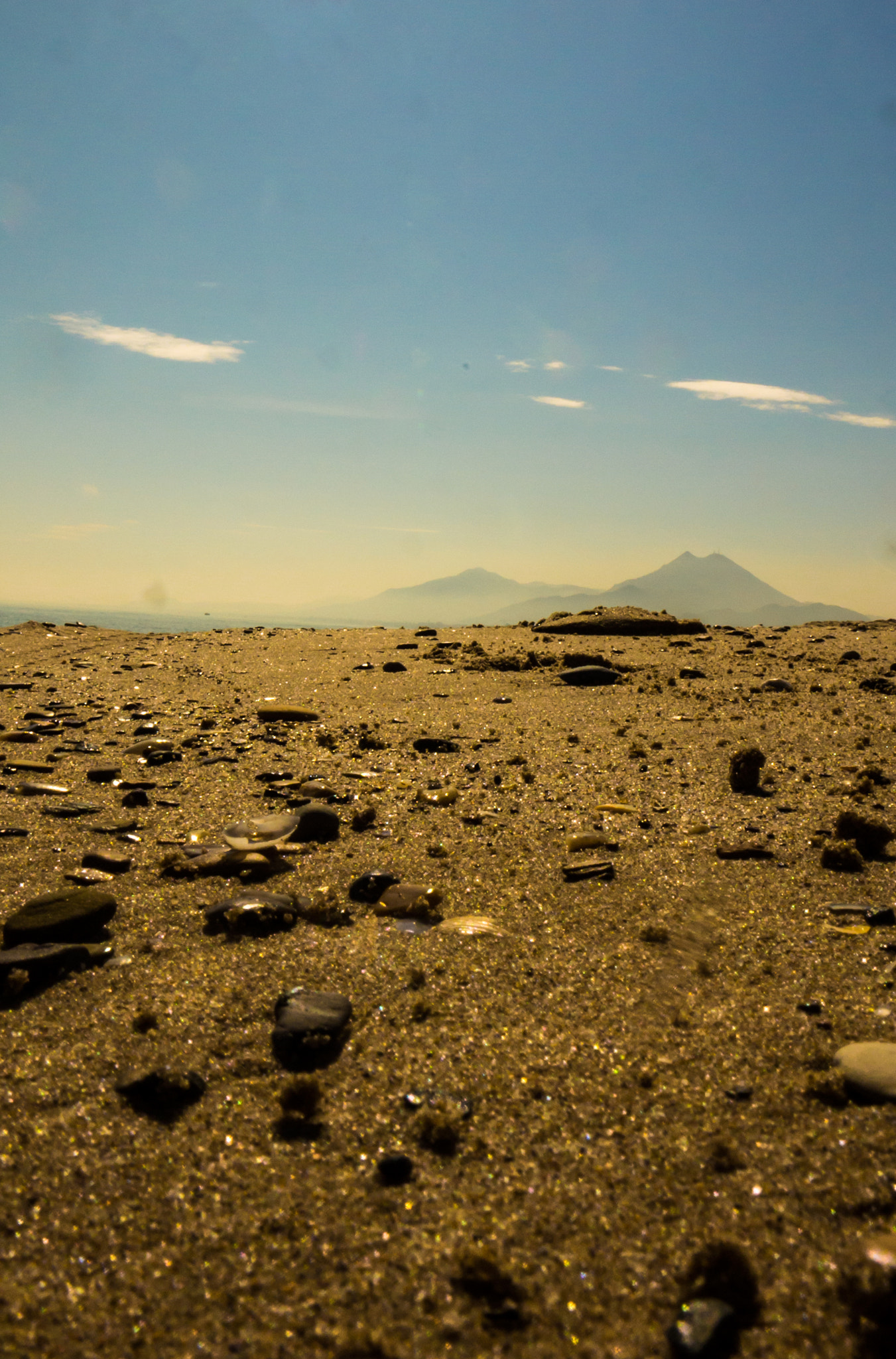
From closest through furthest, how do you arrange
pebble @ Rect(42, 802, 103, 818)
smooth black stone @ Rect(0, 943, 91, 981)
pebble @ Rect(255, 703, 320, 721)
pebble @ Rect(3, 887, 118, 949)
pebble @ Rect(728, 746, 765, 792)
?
smooth black stone @ Rect(0, 943, 91, 981) → pebble @ Rect(3, 887, 118, 949) → pebble @ Rect(42, 802, 103, 818) → pebble @ Rect(728, 746, 765, 792) → pebble @ Rect(255, 703, 320, 721)

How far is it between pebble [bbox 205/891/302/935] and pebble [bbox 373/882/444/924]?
1.89ft

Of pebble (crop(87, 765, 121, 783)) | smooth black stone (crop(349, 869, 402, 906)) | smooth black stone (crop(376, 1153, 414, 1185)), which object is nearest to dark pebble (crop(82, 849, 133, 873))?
smooth black stone (crop(349, 869, 402, 906))

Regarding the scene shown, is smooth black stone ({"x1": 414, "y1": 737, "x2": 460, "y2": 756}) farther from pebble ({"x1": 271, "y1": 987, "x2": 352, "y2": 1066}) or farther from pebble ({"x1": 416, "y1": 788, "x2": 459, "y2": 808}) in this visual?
pebble ({"x1": 271, "y1": 987, "x2": 352, "y2": 1066})

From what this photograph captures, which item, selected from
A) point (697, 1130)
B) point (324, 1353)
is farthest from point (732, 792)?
point (324, 1353)

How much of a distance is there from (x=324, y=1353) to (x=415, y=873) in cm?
336

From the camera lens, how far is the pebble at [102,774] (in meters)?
8.05

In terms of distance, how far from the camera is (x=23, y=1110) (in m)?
3.28

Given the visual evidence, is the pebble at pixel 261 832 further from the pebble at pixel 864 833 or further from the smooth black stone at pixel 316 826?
the pebble at pixel 864 833

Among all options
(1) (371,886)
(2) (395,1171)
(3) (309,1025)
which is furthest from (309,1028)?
(1) (371,886)

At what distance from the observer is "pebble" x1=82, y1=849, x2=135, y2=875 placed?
225 inches

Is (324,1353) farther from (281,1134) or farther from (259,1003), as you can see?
(259,1003)

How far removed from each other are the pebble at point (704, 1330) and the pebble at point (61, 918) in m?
3.59

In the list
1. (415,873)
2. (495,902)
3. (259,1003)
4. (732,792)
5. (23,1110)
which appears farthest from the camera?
(732,792)

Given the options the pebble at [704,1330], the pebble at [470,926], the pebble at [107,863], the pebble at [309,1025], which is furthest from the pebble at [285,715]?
the pebble at [704,1330]
